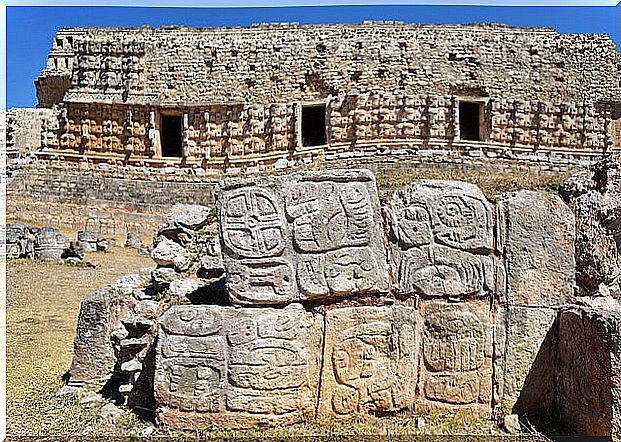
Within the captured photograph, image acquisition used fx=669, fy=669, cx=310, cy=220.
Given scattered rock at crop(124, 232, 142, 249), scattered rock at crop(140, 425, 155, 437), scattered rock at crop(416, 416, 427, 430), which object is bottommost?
scattered rock at crop(140, 425, 155, 437)

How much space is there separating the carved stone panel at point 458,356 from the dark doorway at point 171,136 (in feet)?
55.1

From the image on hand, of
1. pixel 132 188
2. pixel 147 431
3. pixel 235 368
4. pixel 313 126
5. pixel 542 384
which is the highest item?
pixel 313 126

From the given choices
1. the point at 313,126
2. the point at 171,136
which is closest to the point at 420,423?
the point at 313,126

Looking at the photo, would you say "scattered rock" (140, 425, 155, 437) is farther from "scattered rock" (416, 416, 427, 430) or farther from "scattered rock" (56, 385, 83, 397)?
"scattered rock" (416, 416, 427, 430)

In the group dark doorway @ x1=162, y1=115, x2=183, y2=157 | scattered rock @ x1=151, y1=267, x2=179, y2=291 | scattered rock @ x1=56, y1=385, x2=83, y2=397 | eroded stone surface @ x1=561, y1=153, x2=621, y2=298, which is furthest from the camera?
dark doorway @ x1=162, y1=115, x2=183, y2=157

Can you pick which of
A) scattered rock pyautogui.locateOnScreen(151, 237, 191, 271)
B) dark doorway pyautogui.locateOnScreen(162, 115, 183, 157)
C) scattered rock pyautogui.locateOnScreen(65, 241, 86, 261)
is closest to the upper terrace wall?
dark doorway pyautogui.locateOnScreen(162, 115, 183, 157)

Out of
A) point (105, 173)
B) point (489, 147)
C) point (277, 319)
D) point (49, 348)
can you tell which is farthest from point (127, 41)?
point (277, 319)

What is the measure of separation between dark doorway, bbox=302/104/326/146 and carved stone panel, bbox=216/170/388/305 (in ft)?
50.7

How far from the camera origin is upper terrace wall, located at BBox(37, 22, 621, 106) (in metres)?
19.5

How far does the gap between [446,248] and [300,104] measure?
1494cm

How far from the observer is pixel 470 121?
2052cm

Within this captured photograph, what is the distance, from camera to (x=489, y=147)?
1847cm

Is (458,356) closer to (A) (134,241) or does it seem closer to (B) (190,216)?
(B) (190,216)

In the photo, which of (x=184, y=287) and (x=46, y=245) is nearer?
(x=184, y=287)
